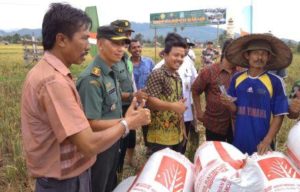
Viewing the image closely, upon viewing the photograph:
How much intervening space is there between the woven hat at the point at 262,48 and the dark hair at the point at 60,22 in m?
1.42

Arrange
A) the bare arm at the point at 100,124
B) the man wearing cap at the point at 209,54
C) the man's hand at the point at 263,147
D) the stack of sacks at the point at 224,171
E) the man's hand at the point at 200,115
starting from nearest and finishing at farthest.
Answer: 1. the stack of sacks at the point at 224,171
2. the bare arm at the point at 100,124
3. the man's hand at the point at 263,147
4. the man's hand at the point at 200,115
5. the man wearing cap at the point at 209,54

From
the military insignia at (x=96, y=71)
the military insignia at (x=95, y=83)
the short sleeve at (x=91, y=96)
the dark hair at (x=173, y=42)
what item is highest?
the dark hair at (x=173, y=42)

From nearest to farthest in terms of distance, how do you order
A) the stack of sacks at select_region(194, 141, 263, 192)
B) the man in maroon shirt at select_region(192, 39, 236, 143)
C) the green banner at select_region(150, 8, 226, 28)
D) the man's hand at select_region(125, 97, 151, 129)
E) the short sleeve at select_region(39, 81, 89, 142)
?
the short sleeve at select_region(39, 81, 89, 142) → the man's hand at select_region(125, 97, 151, 129) → the stack of sacks at select_region(194, 141, 263, 192) → the man in maroon shirt at select_region(192, 39, 236, 143) → the green banner at select_region(150, 8, 226, 28)

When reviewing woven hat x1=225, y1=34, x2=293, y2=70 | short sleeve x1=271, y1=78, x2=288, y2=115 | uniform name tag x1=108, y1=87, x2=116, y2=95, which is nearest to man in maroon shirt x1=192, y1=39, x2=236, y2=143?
woven hat x1=225, y1=34, x2=293, y2=70

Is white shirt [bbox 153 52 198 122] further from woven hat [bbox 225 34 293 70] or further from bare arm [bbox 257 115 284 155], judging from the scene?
bare arm [bbox 257 115 284 155]

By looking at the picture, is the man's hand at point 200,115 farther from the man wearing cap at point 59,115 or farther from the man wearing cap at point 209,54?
the man wearing cap at point 209,54

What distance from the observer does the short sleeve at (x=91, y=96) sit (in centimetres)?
216

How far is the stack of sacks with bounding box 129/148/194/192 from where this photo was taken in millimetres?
2227

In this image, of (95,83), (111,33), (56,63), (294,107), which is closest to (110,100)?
(95,83)

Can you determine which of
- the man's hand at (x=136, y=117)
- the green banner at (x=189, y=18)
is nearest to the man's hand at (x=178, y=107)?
the man's hand at (x=136, y=117)

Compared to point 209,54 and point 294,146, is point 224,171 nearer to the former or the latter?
point 294,146

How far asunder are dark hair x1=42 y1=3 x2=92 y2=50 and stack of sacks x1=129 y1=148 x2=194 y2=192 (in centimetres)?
104

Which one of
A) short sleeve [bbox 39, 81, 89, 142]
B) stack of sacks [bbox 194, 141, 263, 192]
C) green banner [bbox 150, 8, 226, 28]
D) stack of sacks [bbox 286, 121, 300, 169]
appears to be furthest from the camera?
green banner [bbox 150, 8, 226, 28]

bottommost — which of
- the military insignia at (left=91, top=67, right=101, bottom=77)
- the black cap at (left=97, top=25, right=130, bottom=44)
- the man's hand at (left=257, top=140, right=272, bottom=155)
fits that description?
the man's hand at (left=257, top=140, right=272, bottom=155)
